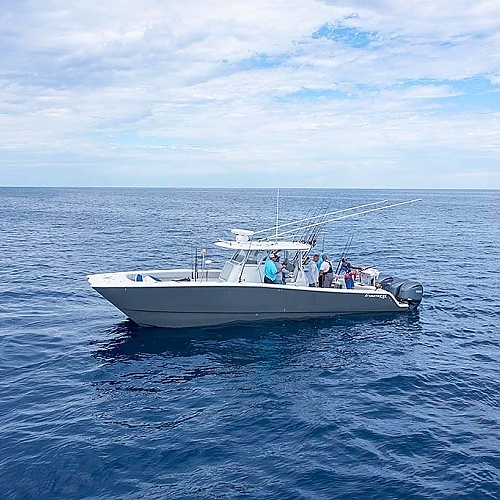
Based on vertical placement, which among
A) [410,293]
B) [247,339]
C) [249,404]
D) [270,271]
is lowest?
[249,404]

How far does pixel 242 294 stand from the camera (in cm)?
2020

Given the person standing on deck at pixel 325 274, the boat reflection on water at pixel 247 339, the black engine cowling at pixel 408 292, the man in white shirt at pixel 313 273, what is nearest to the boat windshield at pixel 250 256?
the man in white shirt at pixel 313 273

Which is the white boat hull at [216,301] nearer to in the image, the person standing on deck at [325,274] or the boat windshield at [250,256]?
the person standing on deck at [325,274]

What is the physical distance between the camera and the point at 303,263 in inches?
875

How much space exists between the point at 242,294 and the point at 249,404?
6.26 m

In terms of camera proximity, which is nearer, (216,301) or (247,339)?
(247,339)

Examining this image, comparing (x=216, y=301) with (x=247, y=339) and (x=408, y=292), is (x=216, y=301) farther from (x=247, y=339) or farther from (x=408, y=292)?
(x=408, y=292)

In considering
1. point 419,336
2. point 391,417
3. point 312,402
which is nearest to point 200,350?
point 312,402

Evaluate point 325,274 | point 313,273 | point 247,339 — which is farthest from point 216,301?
point 325,274

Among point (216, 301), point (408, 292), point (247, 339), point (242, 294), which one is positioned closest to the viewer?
point (247, 339)

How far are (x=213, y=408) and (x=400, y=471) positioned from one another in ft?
16.7

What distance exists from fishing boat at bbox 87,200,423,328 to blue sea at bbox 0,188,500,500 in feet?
1.83

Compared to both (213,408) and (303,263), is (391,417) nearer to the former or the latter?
(213,408)

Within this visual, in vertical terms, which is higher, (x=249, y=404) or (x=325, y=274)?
(x=325, y=274)
